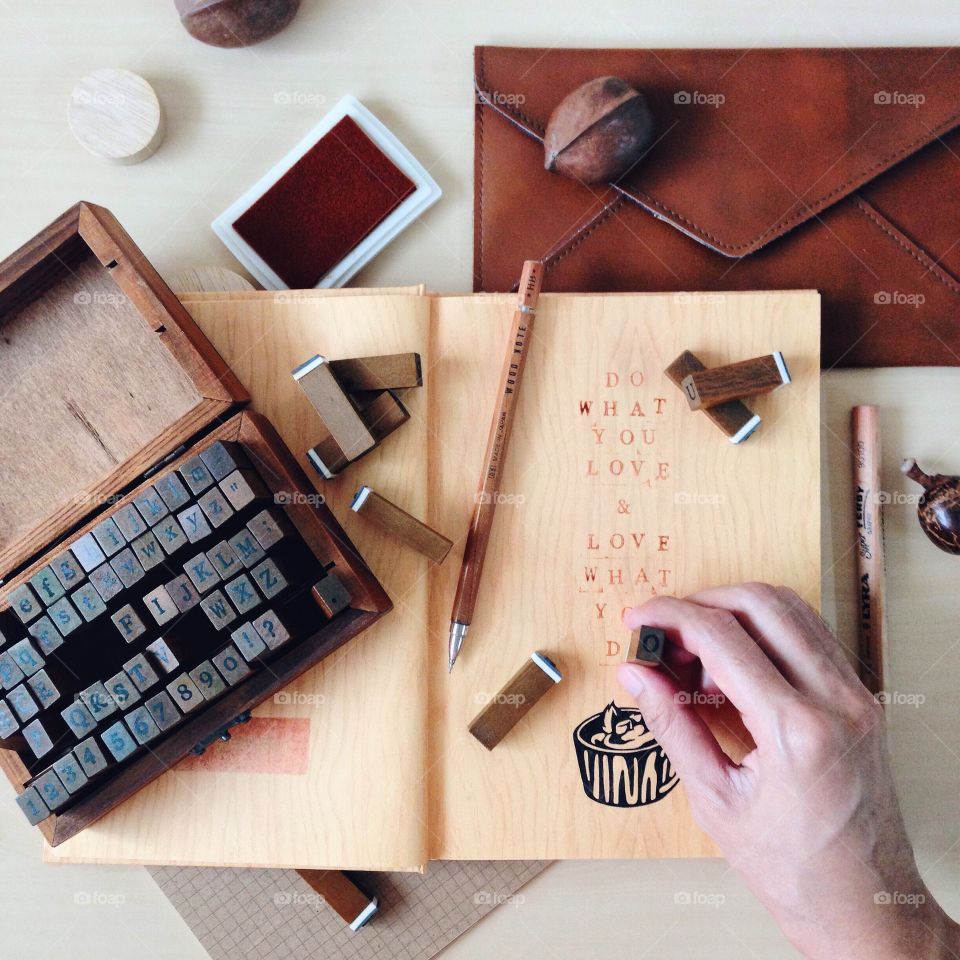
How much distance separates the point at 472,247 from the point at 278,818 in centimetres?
65

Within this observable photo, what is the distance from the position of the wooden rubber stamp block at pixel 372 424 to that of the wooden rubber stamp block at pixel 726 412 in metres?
0.28

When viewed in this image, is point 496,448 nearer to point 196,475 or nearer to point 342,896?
point 196,475

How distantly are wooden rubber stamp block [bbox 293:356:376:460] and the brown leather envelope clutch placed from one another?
0.22 metres

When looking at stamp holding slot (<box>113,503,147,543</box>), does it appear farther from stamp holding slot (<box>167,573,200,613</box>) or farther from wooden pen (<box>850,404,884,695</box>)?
wooden pen (<box>850,404,884,695</box>)

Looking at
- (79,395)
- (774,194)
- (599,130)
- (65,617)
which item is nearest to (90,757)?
(65,617)

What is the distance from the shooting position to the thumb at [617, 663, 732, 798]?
758 millimetres

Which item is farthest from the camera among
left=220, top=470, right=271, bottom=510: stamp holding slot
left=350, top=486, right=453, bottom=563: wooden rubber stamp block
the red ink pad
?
the red ink pad

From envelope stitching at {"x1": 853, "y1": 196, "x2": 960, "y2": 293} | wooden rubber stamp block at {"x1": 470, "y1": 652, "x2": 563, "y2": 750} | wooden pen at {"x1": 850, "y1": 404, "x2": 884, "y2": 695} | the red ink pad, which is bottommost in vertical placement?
wooden pen at {"x1": 850, "y1": 404, "x2": 884, "y2": 695}

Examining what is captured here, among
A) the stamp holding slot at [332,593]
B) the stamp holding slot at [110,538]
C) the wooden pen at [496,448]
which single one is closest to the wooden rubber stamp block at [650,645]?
the wooden pen at [496,448]

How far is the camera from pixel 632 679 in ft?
2.62

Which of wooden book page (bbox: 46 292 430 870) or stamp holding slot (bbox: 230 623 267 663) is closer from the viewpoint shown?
stamp holding slot (bbox: 230 623 267 663)

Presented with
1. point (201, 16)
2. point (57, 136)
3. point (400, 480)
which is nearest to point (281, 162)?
point (201, 16)

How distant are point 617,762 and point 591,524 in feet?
0.81

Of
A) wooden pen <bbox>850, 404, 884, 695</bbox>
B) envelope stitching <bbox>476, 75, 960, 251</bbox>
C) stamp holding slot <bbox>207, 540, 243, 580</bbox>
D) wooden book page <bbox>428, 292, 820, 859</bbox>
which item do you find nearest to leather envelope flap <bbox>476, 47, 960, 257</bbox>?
envelope stitching <bbox>476, 75, 960, 251</bbox>
